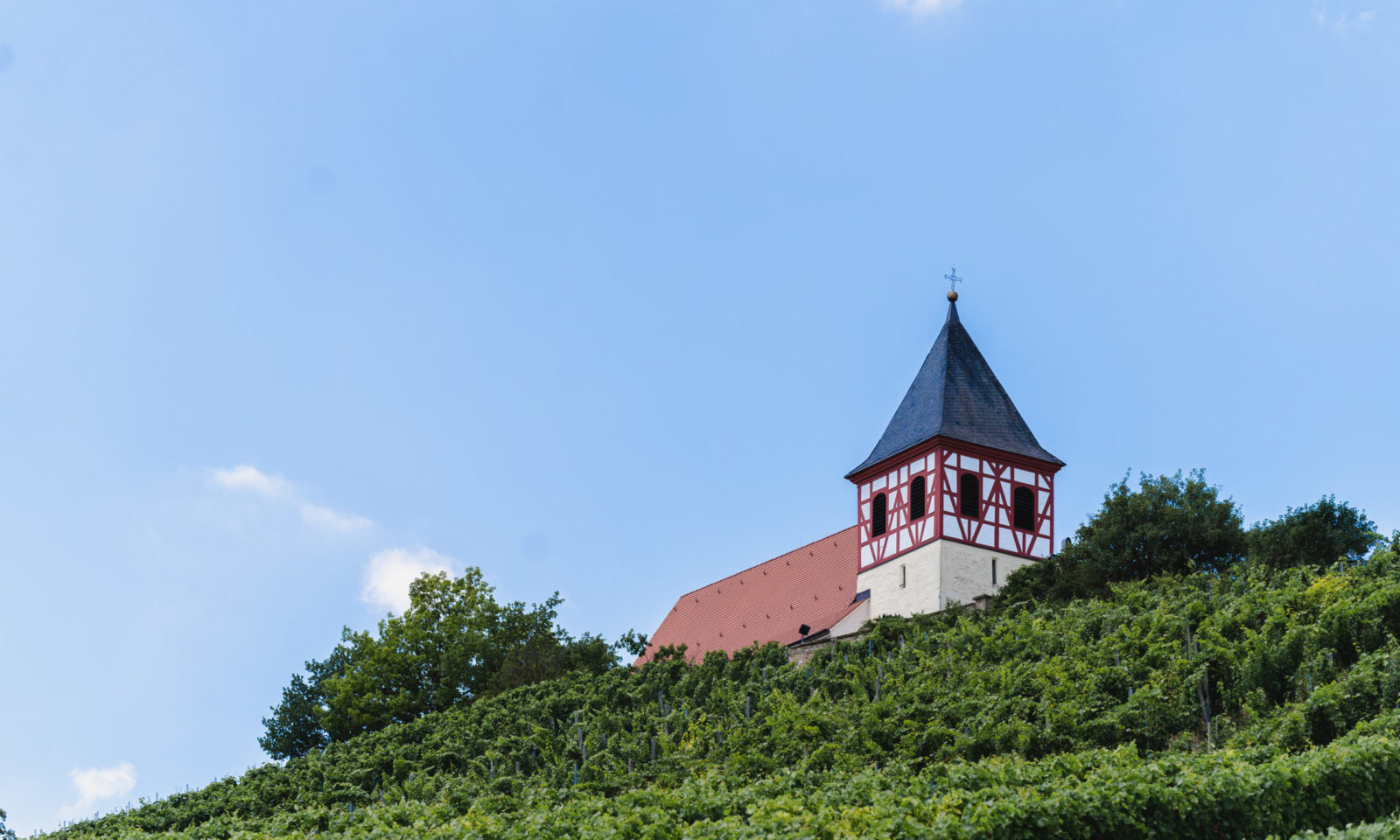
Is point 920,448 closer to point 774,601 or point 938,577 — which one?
point 938,577

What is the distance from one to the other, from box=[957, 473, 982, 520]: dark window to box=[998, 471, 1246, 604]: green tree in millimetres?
5785

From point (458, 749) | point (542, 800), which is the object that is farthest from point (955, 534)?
point (542, 800)

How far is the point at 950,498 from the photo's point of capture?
34000 mm

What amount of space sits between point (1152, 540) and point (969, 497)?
7.31 meters

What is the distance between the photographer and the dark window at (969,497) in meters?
34.1

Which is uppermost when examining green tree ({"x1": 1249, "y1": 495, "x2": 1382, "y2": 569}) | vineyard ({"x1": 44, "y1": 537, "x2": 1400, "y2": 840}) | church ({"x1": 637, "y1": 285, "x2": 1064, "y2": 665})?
church ({"x1": 637, "y1": 285, "x2": 1064, "y2": 665})

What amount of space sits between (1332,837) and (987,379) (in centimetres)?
2717

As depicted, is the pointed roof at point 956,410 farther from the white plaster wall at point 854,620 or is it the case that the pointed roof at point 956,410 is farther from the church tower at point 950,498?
the white plaster wall at point 854,620

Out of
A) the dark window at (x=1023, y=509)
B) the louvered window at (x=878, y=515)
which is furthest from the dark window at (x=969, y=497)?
the louvered window at (x=878, y=515)

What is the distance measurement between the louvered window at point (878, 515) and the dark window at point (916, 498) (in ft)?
3.50

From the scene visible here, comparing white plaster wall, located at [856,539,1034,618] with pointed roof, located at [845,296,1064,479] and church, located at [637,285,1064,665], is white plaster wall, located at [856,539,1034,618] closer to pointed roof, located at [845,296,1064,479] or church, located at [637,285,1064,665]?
church, located at [637,285,1064,665]

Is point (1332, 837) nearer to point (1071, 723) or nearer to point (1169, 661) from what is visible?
point (1071, 723)

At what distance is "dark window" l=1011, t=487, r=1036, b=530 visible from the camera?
3475cm

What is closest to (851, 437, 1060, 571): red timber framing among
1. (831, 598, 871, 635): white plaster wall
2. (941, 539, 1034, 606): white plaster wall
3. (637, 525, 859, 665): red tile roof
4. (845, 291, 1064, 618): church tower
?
(845, 291, 1064, 618): church tower
